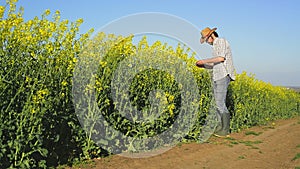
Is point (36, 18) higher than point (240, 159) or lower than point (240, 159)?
higher

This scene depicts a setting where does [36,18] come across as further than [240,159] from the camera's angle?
No

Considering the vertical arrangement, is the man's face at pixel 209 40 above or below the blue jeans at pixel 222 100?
above

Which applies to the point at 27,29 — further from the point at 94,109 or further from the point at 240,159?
the point at 240,159

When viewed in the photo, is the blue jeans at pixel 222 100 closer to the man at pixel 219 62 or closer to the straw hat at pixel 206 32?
the man at pixel 219 62

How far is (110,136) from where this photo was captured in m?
5.91

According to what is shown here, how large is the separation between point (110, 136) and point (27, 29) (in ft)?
7.32

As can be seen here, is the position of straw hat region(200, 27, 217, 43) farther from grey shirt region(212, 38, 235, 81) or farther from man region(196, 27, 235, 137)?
grey shirt region(212, 38, 235, 81)

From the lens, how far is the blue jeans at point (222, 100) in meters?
7.76

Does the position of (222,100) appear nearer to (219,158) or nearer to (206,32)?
(206,32)

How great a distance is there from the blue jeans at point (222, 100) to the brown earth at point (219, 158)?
39 centimetres

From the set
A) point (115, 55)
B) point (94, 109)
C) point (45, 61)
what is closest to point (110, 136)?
point (94, 109)

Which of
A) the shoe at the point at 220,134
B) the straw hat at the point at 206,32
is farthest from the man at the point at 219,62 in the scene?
the shoe at the point at 220,134

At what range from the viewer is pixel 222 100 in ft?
25.9

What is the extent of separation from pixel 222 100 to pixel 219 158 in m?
1.78
